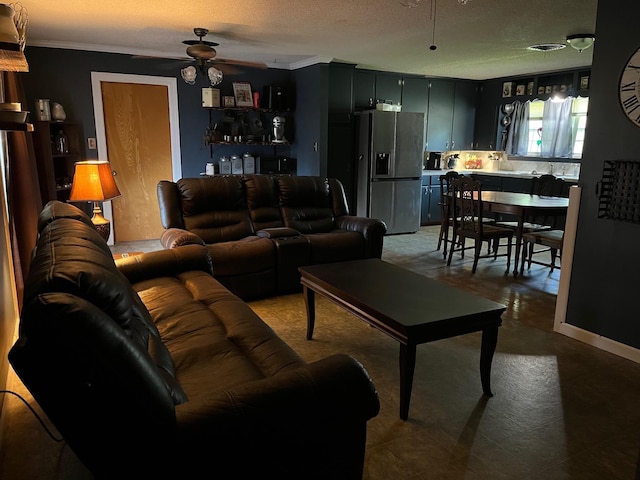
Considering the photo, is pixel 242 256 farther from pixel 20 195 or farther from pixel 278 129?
pixel 278 129

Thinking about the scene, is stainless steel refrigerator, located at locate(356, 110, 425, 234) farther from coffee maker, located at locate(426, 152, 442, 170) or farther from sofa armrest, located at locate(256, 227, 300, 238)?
sofa armrest, located at locate(256, 227, 300, 238)

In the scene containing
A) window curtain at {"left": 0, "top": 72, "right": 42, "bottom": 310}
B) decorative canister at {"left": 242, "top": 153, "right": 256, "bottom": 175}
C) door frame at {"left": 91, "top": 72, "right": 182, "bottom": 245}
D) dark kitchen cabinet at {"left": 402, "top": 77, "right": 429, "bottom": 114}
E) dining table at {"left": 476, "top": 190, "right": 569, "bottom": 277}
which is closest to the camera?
window curtain at {"left": 0, "top": 72, "right": 42, "bottom": 310}

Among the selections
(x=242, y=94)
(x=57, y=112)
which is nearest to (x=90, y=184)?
(x=57, y=112)

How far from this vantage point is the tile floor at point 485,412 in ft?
6.42

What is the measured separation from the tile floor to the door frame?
3.29m

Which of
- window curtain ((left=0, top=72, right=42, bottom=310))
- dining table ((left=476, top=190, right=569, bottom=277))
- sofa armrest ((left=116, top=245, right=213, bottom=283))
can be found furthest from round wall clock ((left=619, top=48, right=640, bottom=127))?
window curtain ((left=0, top=72, right=42, bottom=310))

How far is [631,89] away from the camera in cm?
282

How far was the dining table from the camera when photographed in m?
4.51

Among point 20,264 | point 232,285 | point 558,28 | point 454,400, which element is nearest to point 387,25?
point 558,28

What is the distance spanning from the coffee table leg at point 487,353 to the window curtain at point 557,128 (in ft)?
18.3

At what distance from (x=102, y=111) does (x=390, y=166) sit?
12.4 feet

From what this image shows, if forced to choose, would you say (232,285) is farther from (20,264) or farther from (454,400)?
(454,400)

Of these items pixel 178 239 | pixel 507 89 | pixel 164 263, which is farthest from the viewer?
pixel 507 89

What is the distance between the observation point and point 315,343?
3.13 meters
